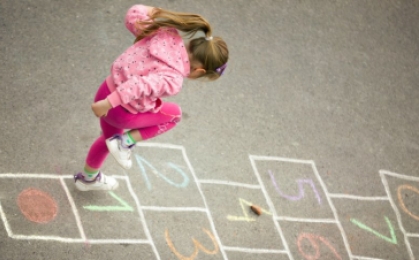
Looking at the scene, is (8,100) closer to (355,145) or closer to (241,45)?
(241,45)

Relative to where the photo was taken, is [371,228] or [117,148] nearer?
[117,148]

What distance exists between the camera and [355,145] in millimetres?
3871

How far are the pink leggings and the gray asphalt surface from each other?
0.44 metres

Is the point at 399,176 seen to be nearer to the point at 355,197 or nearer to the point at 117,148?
the point at 355,197

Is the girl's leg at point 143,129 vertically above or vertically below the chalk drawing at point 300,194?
above

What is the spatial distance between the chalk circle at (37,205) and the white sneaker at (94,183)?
173 mm

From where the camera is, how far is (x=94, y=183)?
290 cm

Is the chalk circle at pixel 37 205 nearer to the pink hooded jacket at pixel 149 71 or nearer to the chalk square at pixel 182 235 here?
the chalk square at pixel 182 235

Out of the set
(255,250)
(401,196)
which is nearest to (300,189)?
(255,250)

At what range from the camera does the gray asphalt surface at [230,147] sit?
9.64ft

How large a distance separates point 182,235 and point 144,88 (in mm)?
1167

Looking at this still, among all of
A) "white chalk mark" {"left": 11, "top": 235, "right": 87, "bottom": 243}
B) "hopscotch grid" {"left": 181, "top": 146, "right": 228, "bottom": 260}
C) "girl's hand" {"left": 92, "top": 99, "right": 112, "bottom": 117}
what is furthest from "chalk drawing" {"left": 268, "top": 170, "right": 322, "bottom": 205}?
"girl's hand" {"left": 92, "top": 99, "right": 112, "bottom": 117}

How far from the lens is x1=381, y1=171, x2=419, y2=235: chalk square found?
3602 mm

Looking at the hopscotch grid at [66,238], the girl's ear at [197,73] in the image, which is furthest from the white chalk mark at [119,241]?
the girl's ear at [197,73]
